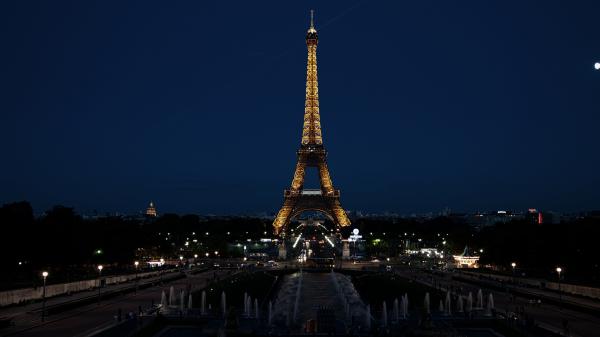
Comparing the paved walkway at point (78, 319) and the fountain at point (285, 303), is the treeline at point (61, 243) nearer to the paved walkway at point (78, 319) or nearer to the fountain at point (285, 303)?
the paved walkway at point (78, 319)

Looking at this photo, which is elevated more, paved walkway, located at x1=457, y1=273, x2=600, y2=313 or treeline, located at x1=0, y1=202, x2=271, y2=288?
treeline, located at x1=0, y1=202, x2=271, y2=288

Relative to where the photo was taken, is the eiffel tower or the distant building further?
the eiffel tower

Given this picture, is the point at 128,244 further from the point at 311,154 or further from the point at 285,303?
the point at 311,154

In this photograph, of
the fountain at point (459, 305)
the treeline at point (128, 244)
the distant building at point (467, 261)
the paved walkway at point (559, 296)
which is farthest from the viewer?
the distant building at point (467, 261)

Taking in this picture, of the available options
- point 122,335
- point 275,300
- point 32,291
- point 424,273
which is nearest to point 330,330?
point 122,335

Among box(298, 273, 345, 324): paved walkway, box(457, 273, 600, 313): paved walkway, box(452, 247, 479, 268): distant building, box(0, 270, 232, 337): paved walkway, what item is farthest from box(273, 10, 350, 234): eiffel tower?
box(0, 270, 232, 337): paved walkway

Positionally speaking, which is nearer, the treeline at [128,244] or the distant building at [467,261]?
the treeline at [128,244]

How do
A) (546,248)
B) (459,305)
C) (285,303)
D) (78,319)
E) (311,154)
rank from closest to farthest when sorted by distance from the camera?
(78,319), (459,305), (285,303), (546,248), (311,154)

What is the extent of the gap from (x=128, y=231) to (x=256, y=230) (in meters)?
62.7

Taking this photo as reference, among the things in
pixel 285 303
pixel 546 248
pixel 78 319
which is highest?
pixel 546 248

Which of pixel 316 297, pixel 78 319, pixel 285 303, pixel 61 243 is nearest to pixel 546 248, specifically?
pixel 316 297

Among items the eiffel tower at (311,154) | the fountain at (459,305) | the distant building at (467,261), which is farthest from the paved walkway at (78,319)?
the eiffel tower at (311,154)

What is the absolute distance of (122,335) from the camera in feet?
78.5

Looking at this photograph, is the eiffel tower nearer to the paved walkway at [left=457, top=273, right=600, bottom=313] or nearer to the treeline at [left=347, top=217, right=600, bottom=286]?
the treeline at [left=347, top=217, right=600, bottom=286]
